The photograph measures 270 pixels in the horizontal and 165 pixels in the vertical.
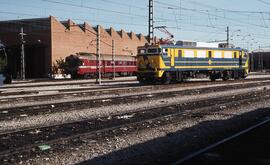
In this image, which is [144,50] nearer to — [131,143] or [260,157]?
[131,143]

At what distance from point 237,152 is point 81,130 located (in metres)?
4.64

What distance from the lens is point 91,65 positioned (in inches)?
1991

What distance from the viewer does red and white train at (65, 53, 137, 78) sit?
48.7 m

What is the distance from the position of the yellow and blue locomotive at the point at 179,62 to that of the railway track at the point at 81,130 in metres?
14.1

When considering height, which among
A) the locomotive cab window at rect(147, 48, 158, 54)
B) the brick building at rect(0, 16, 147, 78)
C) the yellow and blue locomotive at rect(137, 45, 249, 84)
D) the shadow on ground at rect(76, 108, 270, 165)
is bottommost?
the shadow on ground at rect(76, 108, 270, 165)

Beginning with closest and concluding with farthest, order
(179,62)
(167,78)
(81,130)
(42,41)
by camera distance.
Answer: (81,130), (167,78), (179,62), (42,41)

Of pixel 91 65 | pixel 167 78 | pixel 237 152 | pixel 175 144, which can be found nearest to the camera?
pixel 237 152

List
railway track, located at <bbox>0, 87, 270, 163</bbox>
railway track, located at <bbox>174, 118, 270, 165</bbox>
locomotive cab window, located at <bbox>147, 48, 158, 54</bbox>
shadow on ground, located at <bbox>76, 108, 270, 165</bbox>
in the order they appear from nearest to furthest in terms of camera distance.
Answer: railway track, located at <bbox>174, 118, 270, 165</bbox>
shadow on ground, located at <bbox>76, 108, 270, 165</bbox>
railway track, located at <bbox>0, 87, 270, 163</bbox>
locomotive cab window, located at <bbox>147, 48, 158, 54</bbox>

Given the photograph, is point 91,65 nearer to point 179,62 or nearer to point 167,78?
point 167,78

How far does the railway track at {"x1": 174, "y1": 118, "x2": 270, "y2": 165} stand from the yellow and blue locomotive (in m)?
20.3

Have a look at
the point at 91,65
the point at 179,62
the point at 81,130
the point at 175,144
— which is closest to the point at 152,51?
the point at 179,62

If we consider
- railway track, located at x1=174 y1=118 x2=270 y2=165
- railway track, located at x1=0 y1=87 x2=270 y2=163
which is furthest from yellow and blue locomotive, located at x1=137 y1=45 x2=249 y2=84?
railway track, located at x1=174 y1=118 x2=270 y2=165

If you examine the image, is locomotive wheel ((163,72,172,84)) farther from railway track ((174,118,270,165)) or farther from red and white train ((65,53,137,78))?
railway track ((174,118,270,165))

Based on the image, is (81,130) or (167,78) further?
(167,78)
